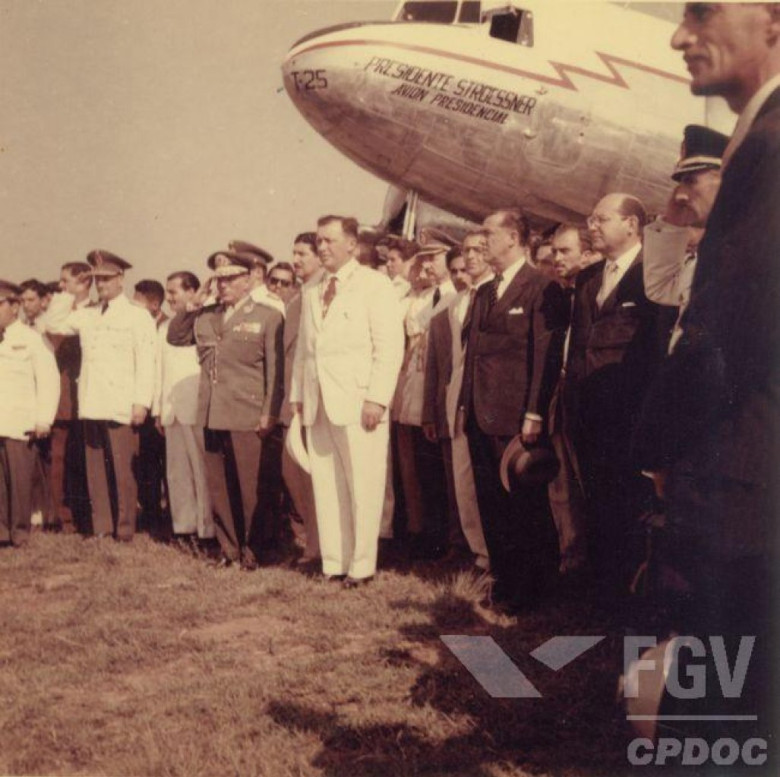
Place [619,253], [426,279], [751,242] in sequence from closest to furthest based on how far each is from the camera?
[751,242] < [619,253] < [426,279]

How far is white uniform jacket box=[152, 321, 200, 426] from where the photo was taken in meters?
6.68

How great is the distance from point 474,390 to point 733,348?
2.93 m

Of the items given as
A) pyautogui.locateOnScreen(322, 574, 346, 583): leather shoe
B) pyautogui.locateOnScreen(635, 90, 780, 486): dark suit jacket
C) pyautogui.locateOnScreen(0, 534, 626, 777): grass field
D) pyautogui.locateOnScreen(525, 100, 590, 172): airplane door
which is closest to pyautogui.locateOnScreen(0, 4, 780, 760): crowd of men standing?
pyautogui.locateOnScreen(635, 90, 780, 486): dark suit jacket

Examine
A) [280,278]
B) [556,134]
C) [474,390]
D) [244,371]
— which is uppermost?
[556,134]

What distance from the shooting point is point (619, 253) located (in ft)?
12.9

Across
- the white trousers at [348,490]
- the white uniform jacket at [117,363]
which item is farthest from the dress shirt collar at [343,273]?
the white uniform jacket at [117,363]

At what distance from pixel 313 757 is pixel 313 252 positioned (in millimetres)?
3858

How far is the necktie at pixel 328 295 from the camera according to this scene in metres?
5.14

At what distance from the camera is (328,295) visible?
16.9ft

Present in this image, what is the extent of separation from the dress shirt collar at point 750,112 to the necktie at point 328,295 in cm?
373

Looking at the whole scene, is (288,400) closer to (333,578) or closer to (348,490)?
(348,490)

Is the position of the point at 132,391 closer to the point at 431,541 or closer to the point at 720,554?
the point at 431,541

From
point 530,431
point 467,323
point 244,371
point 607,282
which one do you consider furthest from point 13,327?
point 607,282

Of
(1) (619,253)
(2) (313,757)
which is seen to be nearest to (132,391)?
(1) (619,253)
